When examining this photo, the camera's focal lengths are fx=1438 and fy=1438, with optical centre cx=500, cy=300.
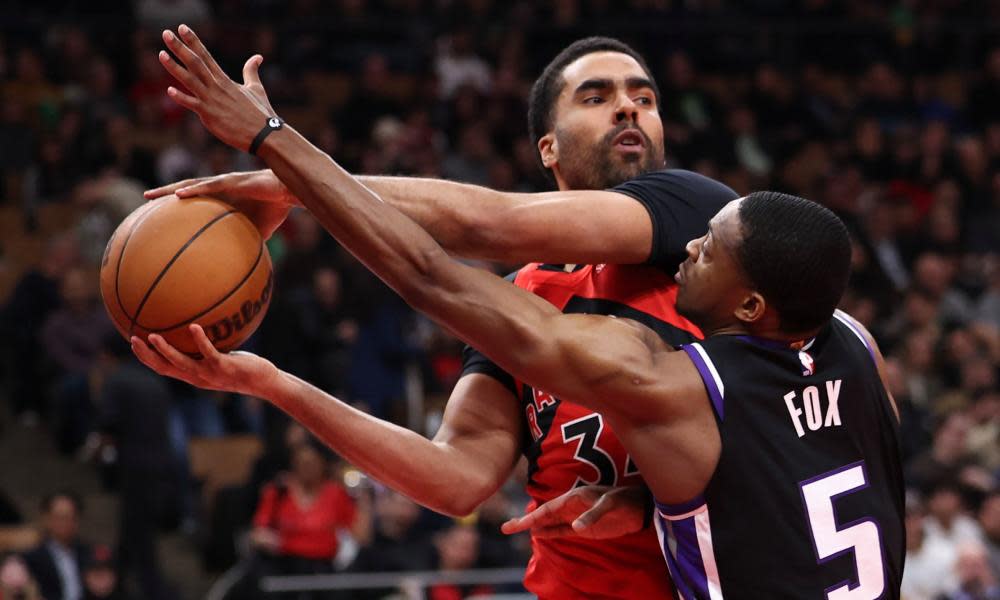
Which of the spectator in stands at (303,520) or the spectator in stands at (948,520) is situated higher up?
the spectator in stands at (303,520)

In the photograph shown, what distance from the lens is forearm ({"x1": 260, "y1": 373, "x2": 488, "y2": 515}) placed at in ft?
12.5

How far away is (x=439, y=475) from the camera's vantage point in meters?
3.97

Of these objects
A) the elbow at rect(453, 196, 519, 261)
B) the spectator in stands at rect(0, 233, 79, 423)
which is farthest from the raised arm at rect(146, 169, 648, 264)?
the spectator in stands at rect(0, 233, 79, 423)

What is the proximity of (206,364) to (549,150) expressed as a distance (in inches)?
53.8

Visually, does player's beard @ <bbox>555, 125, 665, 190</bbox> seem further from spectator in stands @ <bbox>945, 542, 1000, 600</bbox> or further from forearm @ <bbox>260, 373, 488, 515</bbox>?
spectator in stands @ <bbox>945, 542, 1000, 600</bbox>

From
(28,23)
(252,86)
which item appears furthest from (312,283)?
(252,86)

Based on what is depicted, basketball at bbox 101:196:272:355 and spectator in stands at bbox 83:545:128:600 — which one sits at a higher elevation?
basketball at bbox 101:196:272:355

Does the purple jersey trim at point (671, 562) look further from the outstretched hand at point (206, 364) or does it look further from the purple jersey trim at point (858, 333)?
the outstretched hand at point (206, 364)

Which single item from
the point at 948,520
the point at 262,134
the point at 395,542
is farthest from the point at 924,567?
the point at 262,134

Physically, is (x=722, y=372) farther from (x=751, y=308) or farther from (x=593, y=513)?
(x=593, y=513)

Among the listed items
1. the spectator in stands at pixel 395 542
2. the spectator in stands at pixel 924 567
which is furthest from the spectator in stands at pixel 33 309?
the spectator in stands at pixel 924 567

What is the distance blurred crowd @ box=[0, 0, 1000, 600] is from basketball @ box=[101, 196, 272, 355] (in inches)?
224

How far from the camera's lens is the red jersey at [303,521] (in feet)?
31.9

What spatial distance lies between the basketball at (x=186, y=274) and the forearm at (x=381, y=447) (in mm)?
222
